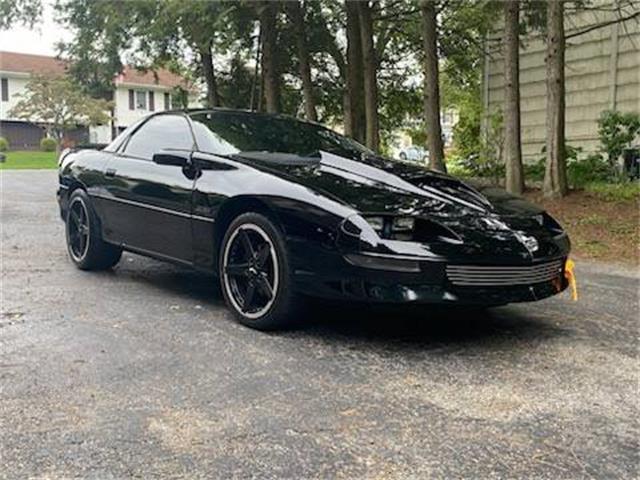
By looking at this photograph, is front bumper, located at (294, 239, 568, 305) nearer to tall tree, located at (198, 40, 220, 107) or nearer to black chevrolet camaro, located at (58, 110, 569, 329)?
black chevrolet camaro, located at (58, 110, 569, 329)

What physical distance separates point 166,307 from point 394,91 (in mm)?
14884

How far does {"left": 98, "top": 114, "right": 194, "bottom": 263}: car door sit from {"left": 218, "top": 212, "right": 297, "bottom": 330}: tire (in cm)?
42

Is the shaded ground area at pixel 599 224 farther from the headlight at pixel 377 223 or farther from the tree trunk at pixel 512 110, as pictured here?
the headlight at pixel 377 223

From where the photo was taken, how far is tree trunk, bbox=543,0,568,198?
8.75 m

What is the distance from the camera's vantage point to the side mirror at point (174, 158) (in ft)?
14.3

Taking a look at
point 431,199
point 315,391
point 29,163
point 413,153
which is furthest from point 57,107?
point 315,391

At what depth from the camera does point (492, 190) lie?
440 cm

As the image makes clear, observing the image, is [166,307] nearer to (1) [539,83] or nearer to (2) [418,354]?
(2) [418,354]

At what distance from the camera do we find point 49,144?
39188 millimetres

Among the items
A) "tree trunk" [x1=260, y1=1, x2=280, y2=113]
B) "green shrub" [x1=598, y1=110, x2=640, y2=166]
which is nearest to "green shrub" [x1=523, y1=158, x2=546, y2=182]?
"green shrub" [x1=598, y1=110, x2=640, y2=166]

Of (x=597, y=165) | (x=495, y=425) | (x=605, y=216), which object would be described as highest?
(x=597, y=165)

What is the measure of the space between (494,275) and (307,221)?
981 mm

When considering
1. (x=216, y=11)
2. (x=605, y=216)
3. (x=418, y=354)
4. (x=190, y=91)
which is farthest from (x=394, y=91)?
(x=418, y=354)

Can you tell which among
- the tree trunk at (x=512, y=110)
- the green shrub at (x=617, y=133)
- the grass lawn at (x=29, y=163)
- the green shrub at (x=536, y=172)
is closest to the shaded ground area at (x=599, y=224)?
the tree trunk at (x=512, y=110)
